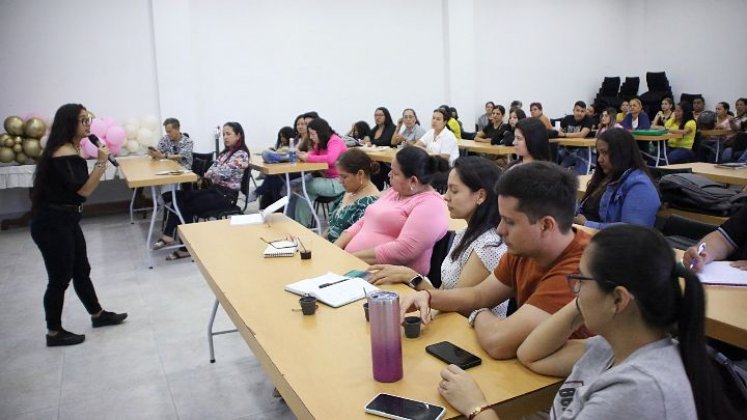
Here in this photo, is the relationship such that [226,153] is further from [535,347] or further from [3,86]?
[535,347]

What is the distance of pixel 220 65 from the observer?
8.38 m

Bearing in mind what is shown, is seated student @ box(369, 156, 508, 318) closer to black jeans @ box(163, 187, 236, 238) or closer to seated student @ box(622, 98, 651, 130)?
black jeans @ box(163, 187, 236, 238)

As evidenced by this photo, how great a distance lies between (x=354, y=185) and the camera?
11.1 feet

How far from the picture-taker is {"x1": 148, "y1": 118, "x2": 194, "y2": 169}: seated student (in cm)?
684

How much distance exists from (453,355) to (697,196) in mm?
2733

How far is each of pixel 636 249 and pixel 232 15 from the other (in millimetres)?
8208

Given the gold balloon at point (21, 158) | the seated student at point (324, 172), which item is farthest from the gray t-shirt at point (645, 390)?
the gold balloon at point (21, 158)

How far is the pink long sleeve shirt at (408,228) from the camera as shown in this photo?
2.70m

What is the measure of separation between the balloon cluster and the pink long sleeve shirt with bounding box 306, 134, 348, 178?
3354 mm

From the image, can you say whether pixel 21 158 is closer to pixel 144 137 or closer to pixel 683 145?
pixel 144 137

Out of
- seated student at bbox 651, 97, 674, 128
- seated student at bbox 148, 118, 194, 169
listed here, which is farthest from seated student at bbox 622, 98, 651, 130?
seated student at bbox 148, 118, 194, 169

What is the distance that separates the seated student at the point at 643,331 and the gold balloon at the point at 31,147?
711 cm

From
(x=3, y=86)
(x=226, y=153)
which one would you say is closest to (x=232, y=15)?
(x=3, y=86)

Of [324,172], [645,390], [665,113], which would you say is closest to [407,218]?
[645,390]
